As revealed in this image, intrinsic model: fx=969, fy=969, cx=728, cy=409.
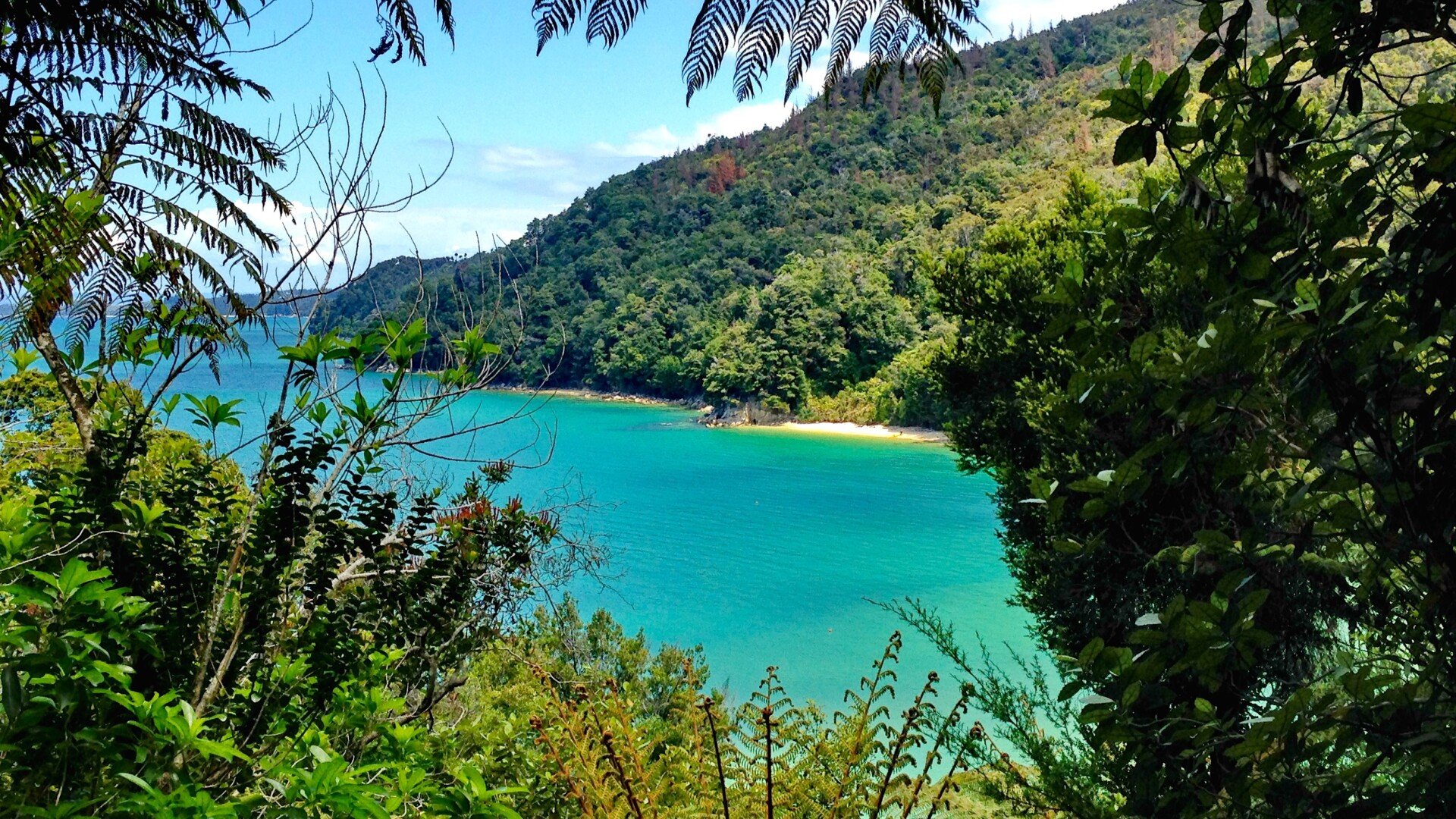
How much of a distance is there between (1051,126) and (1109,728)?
64580 mm

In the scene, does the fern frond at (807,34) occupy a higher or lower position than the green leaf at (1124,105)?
higher

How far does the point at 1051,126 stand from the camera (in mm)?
59812

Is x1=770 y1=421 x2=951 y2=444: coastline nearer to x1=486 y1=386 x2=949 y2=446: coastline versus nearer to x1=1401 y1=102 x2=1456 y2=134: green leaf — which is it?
x1=486 y1=386 x2=949 y2=446: coastline

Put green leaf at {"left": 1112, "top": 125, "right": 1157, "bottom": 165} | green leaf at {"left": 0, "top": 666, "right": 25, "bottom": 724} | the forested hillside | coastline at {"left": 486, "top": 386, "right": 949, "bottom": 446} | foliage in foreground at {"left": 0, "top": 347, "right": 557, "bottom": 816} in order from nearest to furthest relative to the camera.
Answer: green leaf at {"left": 1112, "top": 125, "right": 1157, "bottom": 165} → green leaf at {"left": 0, "top": 666, "right": 25, "bottom": 724} → foliage in foreground at {"left": 0, "top": 347, "right": 557, "bottom": 816} → coastline at {"left": 486, "top": 386, "right": 949, "bottom": 446} → the forested hillside

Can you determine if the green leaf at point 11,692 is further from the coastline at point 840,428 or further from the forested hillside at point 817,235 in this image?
the forested hillside at point 817,235

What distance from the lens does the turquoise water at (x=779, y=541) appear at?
15.2 metres

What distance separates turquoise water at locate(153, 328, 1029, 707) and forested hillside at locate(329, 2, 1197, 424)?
589 centimetres

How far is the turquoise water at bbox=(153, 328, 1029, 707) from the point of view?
50.0 feet

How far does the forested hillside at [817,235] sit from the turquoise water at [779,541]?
5.89 meters

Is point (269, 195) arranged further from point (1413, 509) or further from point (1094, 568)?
point (1094, 568)

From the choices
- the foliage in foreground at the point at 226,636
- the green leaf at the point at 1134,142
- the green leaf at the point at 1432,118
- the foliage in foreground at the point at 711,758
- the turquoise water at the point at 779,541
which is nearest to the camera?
the green leaf at the point at 1432,118

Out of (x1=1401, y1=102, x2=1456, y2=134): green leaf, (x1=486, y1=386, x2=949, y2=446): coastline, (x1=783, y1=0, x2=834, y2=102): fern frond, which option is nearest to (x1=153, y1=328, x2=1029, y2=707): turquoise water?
(x1=486, y1=386, x2=949, y2=446): coastline

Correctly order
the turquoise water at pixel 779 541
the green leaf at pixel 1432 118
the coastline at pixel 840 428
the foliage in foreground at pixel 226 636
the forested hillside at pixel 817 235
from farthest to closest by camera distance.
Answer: the forested hillside at pixel 817 235, the coastline at pixel 840 428, the turquoise water at pixel 779 541, the foliage in foreground at pixel 226 636, the green leaf at pixel 1432 118

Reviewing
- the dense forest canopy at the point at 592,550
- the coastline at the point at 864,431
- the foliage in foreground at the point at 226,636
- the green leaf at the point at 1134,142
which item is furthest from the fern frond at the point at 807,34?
the coastline at the point at 864,431
